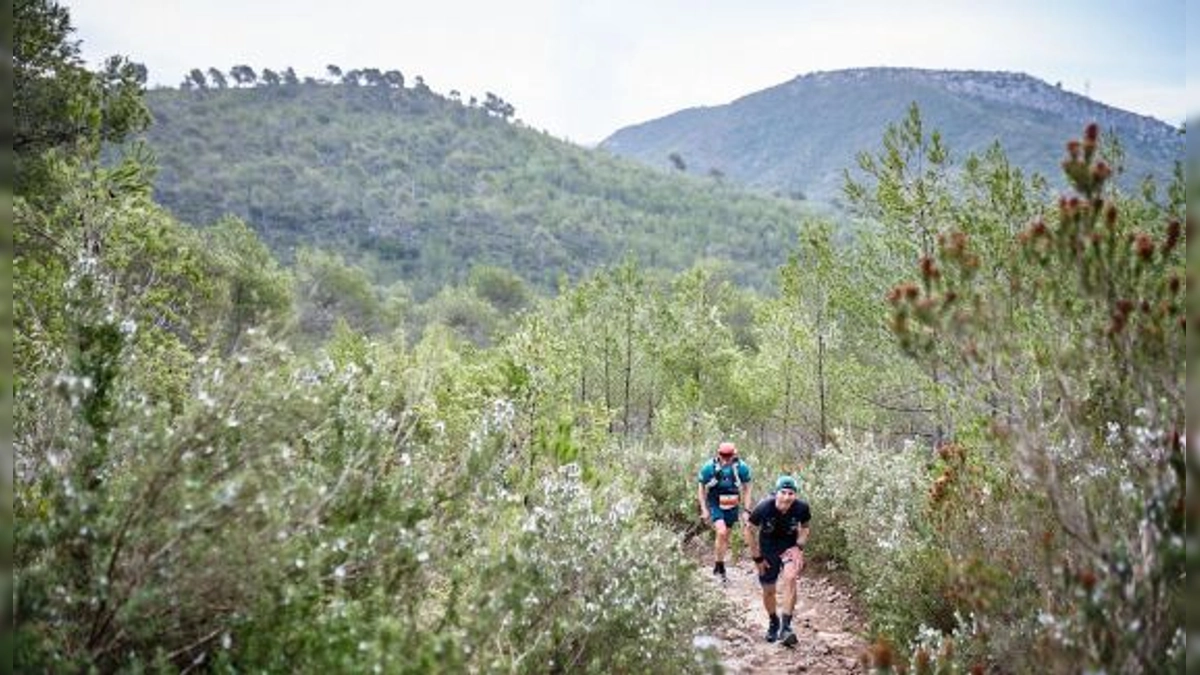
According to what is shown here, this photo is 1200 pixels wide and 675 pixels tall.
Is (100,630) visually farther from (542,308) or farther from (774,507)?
(542,308)

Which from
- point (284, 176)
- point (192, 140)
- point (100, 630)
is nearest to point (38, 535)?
point (100, 630)

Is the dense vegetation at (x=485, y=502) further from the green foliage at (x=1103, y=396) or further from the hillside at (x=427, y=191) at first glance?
the hillside at (x=427, y=191)

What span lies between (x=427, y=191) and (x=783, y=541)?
99844 mm

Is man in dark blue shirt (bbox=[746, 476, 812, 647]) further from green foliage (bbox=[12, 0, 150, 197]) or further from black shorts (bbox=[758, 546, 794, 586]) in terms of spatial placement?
green foliage (bbox=[12, 0, 150, 197])

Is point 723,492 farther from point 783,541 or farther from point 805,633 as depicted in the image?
point 783,541

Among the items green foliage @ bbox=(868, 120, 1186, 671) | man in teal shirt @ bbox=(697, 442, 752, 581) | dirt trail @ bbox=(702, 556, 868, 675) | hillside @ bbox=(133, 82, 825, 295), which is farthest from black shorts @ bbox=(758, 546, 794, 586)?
hillside @ bbox=(133, 82, 825, 295)

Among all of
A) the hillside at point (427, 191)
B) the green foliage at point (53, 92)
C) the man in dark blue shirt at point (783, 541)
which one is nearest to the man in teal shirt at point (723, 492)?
the man in dark blue shirt at point (783, 541)

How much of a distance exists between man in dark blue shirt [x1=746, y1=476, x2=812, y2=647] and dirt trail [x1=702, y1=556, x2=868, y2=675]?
1.00 ft

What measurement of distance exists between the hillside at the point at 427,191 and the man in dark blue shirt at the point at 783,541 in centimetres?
7094

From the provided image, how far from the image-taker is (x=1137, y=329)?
4.03 m

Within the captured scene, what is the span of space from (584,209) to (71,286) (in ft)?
336

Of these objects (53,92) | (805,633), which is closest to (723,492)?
(805,633)

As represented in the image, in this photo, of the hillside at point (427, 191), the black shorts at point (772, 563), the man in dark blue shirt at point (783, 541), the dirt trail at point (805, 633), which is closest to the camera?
the dirt trail at point (805, 633)

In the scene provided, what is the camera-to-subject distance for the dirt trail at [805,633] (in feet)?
26.7
